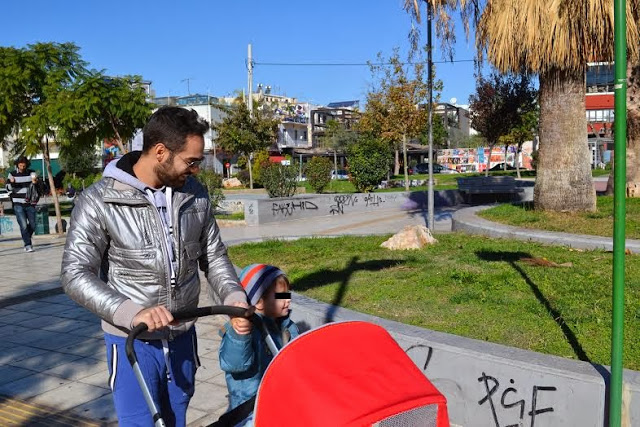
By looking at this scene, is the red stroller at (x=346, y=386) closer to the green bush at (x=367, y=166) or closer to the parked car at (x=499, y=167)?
the green bush at (x=367, y=166)

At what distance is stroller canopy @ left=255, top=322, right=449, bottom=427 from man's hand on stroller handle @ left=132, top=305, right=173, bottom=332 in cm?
48

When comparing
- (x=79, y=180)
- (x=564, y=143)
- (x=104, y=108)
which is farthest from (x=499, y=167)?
(x=564, y=143)

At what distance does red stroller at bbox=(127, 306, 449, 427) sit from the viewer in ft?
6.16

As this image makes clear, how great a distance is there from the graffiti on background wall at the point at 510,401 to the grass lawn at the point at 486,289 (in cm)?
72

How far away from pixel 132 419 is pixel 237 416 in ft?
1.46

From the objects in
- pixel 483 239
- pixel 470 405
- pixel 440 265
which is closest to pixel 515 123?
pixel 483 239

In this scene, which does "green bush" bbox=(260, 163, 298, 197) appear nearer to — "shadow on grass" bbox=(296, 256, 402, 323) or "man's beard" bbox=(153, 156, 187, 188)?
"shadow on grass" bbox=(296, 256, 402, 323)

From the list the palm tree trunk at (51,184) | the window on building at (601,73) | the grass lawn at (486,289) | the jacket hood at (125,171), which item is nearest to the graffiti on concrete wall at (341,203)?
the palm tree trunk at (51,184)

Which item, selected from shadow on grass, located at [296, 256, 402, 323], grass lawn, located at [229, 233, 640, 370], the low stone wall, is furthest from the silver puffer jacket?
the low stone wall

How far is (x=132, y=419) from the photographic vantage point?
8.40ft

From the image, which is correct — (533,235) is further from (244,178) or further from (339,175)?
(339,175)

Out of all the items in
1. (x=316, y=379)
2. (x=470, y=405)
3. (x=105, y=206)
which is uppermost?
(x=105, y=206)

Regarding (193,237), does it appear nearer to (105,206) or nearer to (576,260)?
(105,206)

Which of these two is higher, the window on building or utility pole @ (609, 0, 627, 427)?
the window on building
